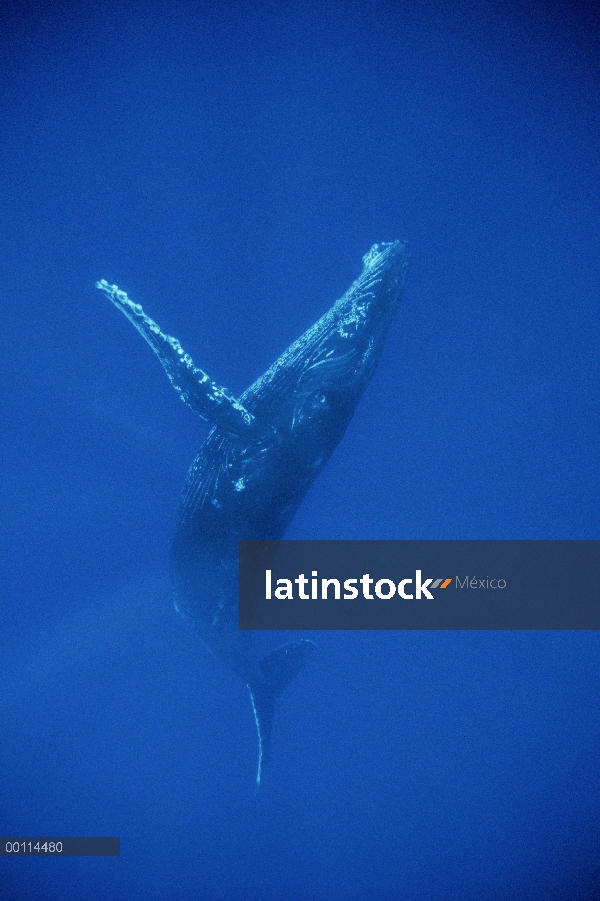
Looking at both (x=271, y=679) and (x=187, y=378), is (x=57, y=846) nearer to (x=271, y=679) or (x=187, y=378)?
(x=271, y=679)

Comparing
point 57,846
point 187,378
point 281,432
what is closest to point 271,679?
point 281,432

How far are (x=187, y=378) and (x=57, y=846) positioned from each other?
6.52 m

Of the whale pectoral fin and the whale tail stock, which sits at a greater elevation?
the whale pectoral fin

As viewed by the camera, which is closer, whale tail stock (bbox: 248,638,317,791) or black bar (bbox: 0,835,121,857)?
whale tail stock (bbox: 248,638,317,791)

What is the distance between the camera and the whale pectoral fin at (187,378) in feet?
10.9

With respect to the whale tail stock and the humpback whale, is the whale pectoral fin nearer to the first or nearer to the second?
the humpback whale

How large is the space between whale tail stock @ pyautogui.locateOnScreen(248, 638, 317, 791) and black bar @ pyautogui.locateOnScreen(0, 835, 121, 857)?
9.12 ft
